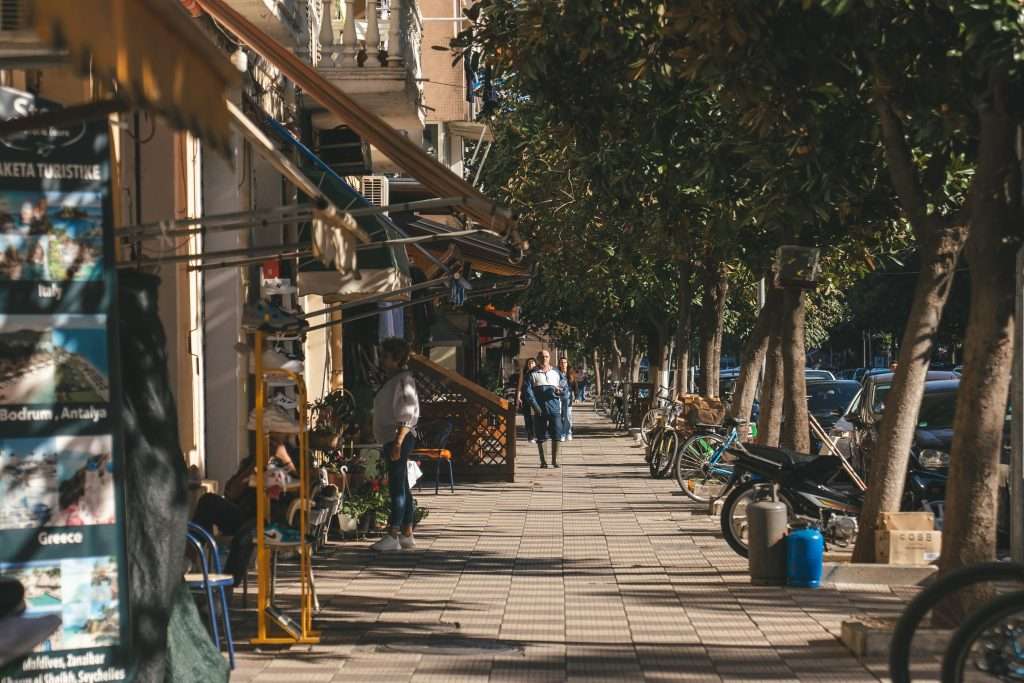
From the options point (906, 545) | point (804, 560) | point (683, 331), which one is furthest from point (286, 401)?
point (683, 331)

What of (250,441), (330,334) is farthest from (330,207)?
(330,334)

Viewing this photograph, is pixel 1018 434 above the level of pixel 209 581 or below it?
above

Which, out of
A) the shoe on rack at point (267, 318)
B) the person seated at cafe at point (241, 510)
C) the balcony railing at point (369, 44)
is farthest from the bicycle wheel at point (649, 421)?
the shoe on rack at point (267, 318)

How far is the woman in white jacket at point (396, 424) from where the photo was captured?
14.4 meters

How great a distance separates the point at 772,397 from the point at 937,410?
5.95 ft

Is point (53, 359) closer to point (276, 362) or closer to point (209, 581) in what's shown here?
point (209, 581)

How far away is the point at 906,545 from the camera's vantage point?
12.6 metres

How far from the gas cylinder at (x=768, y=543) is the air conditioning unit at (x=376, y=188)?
11.2 m

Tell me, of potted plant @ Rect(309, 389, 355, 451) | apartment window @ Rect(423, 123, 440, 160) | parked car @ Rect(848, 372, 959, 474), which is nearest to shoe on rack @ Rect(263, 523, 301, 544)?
potted plant @ Rect(309, 389, 355, 451)

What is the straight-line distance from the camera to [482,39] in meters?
13.8

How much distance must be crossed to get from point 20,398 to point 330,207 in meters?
1.53

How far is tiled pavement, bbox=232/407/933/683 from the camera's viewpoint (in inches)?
356

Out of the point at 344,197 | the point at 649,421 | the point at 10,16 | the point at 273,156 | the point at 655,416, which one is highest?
the point at 10,16

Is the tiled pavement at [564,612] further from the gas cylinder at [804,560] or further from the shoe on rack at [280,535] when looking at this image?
the shoe on rack at [280,535]
